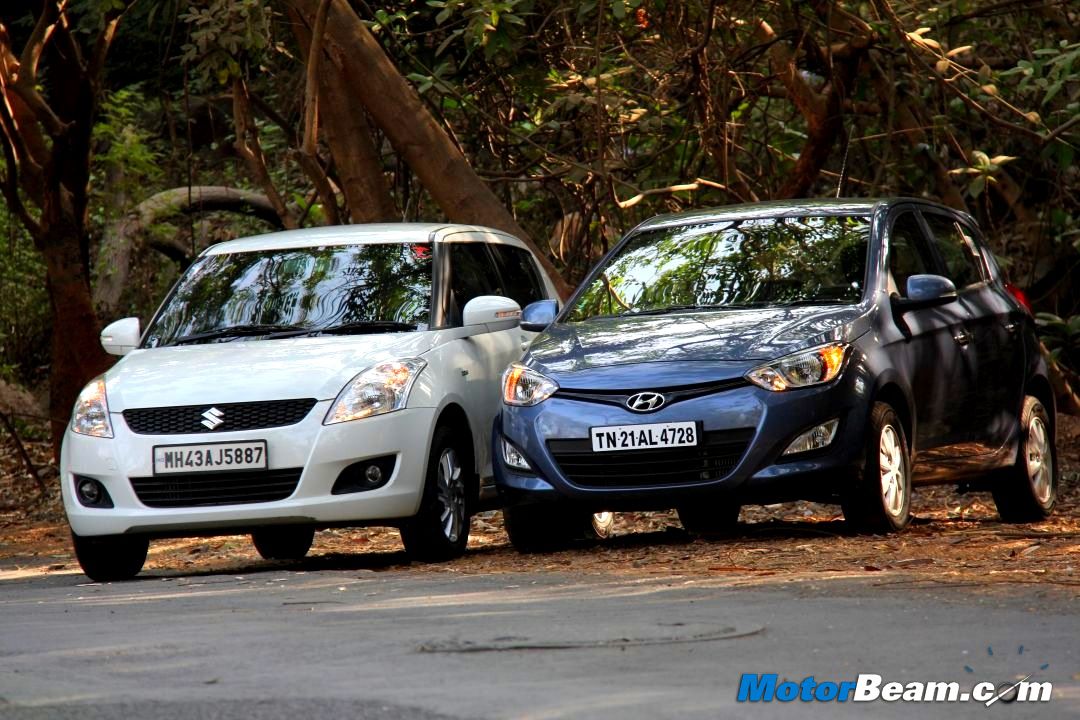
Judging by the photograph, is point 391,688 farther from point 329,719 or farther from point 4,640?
point 4,640

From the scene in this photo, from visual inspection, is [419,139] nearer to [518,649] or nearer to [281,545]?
[281,545]

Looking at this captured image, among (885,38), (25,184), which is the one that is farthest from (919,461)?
(25,184)

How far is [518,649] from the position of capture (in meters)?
5.90

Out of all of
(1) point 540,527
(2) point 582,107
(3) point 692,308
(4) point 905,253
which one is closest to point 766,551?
(1) point 540,527

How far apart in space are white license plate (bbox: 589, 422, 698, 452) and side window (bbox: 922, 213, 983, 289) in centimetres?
254

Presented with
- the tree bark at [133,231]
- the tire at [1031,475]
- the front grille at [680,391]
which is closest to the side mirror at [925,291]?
the front grille at [680,391]

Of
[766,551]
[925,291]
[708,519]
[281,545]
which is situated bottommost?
[281,545]

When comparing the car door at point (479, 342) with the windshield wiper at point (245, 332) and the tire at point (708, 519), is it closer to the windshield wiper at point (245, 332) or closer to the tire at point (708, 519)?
the windshield wiper at point (245, 332)

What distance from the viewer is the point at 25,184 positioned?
53.9 ft

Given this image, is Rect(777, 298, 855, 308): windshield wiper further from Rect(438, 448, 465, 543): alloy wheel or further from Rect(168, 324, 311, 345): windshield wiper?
Rect(168, 324, 311, 345): windshield wiper

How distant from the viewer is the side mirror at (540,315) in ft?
33.7

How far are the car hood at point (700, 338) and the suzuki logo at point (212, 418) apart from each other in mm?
1535

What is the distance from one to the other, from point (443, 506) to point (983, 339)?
10.5 ft

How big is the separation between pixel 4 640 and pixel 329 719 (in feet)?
7.92
